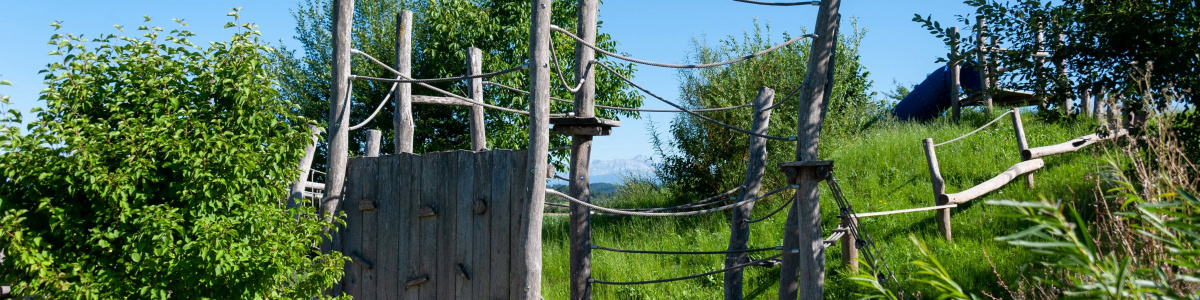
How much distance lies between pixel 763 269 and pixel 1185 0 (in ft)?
14.7

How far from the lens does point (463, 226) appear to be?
5648 millimetres

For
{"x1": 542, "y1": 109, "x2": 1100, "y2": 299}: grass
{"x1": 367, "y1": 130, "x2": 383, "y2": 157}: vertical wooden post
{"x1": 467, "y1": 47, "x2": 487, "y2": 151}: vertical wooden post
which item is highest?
{"x1": 467, "y1": 47, "x2": 487, "y2": 151}: vertical wooden post

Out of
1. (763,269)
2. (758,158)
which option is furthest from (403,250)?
(763,269)

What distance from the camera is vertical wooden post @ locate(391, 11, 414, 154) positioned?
7199 millimetres

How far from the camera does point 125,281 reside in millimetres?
4430

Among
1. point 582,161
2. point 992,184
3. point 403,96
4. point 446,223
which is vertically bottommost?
point 446,223

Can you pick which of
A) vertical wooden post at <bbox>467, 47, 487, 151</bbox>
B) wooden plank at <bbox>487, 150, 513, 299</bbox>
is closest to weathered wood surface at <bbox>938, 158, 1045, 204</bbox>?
vertical wooden post at <bbox>467, 47, 487, 151</bbox>

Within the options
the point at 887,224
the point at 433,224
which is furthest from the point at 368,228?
the point at 887,224

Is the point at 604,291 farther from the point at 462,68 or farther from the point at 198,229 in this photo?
the point at 462,68

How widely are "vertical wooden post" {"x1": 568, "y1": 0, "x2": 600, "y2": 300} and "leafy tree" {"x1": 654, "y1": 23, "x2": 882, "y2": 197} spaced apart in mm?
6716

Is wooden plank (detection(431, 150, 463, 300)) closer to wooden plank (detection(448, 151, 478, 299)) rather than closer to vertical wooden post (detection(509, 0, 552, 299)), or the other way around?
wooden plank (detection(448, 151, 478, 299))

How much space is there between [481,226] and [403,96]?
212 cm

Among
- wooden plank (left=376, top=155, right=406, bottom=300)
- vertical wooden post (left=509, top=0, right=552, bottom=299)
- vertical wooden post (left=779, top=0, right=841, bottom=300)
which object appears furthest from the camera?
wooden plank (left=376, top=155, right=406, bottom=300)

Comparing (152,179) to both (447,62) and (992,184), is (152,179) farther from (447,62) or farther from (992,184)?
(447,62)
